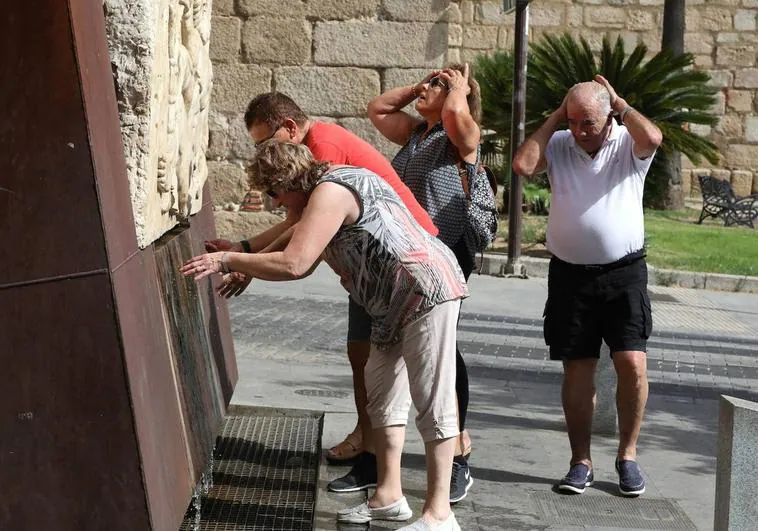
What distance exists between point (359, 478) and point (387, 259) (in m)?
1.20

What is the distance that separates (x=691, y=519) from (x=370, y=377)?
1.42m

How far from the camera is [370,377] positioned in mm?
4754

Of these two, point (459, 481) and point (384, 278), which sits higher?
point (384, 278)

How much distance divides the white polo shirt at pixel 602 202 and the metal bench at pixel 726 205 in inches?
562

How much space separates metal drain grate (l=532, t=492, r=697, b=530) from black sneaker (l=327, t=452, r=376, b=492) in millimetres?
680

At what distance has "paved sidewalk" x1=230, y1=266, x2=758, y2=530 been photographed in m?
5.22

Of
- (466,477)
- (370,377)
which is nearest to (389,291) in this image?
(370,377)

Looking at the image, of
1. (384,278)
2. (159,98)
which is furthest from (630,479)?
(159,98)

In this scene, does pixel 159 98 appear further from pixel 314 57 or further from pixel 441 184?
pixel 314 57

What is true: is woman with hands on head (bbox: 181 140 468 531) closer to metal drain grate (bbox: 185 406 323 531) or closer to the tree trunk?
metal drain grate (bbox: 185 406 323 531)

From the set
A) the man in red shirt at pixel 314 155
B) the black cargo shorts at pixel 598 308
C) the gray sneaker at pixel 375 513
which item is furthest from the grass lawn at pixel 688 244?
the gray sneaker at pixel 375 513

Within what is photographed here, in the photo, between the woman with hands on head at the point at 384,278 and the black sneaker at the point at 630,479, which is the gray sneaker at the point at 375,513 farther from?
the black sneaker at the point at 630,479

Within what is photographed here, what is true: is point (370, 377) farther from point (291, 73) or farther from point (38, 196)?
point (291, 73)

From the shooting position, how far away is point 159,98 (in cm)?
394
